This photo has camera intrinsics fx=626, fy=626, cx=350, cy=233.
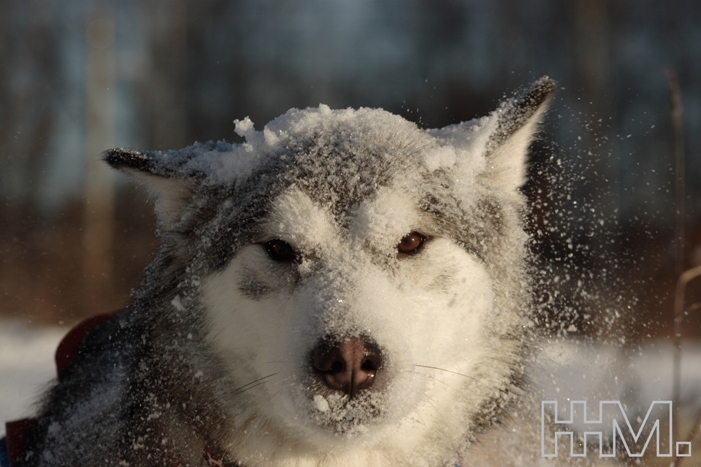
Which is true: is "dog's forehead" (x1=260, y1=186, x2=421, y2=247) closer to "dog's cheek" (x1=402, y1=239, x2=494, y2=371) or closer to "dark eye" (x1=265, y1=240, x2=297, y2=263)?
"dark eye" (x1=265, y1=240, x2=297, y2=263)

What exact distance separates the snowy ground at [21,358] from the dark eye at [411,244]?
323cm

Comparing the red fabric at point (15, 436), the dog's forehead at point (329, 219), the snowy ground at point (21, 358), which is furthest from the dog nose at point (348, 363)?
the snowy ground at point (21, 358)

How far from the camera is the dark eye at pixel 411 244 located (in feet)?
6.69

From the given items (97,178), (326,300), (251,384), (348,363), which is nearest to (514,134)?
(326,300)

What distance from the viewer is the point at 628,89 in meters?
9.98

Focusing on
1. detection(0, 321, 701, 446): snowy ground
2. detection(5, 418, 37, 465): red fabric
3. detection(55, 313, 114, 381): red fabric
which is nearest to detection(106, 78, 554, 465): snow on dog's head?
detection(0, 321, 701, 446): snowy ground

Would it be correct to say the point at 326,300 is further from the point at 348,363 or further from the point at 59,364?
the point at 59,364

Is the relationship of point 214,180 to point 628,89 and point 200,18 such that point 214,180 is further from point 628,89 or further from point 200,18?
point 200,18

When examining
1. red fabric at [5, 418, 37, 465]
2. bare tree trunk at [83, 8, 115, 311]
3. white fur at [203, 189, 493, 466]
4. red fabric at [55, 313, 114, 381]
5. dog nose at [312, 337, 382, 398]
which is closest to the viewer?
dog nose at [312, 337, 382, 398]

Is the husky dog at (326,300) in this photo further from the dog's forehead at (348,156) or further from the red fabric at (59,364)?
the red fabric at (59,364)

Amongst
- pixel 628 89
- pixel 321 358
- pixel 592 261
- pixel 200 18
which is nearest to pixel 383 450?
pixel 321 358

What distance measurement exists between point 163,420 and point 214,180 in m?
0.86

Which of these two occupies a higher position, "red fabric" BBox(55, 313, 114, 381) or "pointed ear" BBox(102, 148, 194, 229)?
"pointed ear" BBox(102, 148, 194, 229)

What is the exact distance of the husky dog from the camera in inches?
69.3
